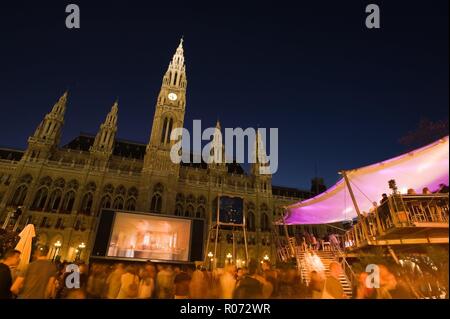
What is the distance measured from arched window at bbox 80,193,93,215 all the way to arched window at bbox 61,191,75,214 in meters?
1.41

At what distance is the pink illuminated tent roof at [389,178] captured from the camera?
272 inches

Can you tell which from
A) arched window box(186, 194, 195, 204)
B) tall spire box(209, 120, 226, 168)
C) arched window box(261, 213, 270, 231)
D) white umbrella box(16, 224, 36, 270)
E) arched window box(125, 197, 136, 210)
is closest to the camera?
white umbrella box(16, 224, 36, 270)

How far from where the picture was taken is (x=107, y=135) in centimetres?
3900

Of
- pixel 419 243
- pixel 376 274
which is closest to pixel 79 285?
pixel 376 274

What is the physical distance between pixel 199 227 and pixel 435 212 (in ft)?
47.1

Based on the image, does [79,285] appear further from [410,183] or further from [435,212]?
[410,183]

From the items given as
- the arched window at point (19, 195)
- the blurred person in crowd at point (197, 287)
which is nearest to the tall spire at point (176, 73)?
the arched window at point (19, 195)

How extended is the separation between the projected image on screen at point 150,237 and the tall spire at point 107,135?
2353 cm

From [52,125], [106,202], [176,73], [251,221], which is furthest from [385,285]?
[176,73]

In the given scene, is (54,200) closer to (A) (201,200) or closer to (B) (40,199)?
(B) (40,199)

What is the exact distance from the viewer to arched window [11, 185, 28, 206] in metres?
30.3

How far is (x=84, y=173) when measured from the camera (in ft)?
111

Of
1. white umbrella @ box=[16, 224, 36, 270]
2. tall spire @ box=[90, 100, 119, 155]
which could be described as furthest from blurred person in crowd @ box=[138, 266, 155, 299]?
tall spire @ box=[90, 100, 119, 155]

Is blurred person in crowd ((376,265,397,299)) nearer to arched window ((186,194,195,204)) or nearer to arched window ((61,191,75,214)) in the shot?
arched window ((186,194,195,204))
